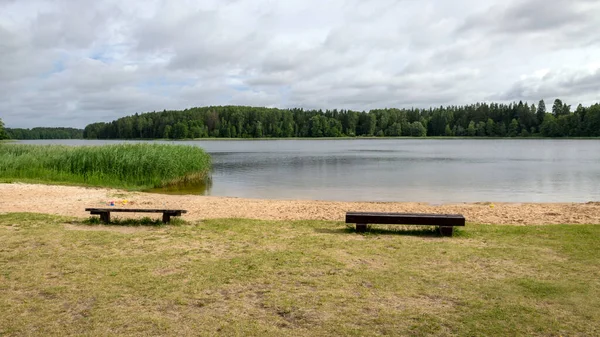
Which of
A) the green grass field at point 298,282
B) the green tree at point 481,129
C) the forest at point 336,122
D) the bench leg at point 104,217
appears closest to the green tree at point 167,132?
the forest at point 336,122

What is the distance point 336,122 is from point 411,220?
16388cm

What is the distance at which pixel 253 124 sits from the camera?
168 m

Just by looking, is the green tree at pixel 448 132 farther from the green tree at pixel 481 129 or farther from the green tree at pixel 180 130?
the green tree at pixel 180 130

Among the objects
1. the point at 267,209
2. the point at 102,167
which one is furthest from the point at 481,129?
the point at 267,209

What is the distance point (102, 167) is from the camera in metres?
25.0

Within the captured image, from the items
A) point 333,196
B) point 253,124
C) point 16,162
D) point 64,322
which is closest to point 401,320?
point 64,322

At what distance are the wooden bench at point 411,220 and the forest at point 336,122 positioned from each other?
468ft

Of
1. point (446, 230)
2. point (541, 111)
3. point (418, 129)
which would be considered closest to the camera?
point (446, 230)

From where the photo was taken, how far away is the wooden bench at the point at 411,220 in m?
9.59

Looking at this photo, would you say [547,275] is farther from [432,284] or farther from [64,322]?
[64,322]

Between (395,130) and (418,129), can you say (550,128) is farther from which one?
(395,130)

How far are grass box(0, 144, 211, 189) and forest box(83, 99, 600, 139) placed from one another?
12706cm

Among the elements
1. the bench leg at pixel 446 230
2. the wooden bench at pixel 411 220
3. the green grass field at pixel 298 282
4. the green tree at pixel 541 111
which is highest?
the green tree at pixel 541 111

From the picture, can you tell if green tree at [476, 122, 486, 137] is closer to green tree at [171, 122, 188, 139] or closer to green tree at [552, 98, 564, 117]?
green tree at [552, 98, 564, 117]
